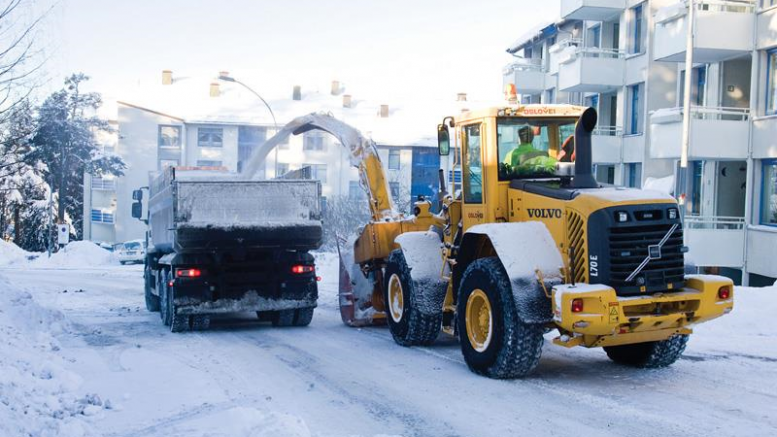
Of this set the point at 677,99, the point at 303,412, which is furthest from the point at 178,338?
the point at 677,99

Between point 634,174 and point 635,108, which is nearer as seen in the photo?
point 635,108

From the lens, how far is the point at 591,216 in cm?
852

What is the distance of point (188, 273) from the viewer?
1339 centimetres

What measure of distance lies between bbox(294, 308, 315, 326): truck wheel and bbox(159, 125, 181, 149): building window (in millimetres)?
44077

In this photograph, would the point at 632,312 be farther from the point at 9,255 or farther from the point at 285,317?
the point at 9,255

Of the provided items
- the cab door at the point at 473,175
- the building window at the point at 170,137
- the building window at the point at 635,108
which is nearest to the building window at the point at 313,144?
the building window at the point at 170,137

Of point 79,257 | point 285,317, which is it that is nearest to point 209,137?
point 79,257

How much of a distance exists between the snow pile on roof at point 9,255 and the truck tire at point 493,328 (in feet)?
107

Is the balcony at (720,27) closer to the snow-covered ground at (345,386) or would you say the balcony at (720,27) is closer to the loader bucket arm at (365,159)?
the snow-covered ground at (345,386)

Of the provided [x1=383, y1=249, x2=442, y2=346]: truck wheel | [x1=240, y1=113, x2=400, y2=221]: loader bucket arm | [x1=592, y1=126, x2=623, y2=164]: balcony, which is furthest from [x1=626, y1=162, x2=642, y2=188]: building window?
[x1=383, y1=249, x2=442, y2=346]: truck wheel

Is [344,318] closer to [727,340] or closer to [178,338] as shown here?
[178,338]

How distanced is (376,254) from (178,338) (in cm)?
320

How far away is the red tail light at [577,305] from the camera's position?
26.9 feet

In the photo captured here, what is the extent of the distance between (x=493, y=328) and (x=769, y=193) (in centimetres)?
1282
